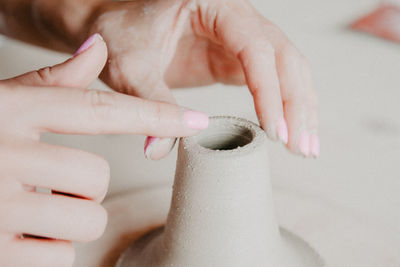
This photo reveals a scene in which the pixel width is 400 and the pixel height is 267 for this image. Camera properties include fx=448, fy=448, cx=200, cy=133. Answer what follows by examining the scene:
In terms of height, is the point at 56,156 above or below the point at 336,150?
above

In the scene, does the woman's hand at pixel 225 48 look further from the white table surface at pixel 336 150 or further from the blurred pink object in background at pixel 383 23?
the blurred pink object in background at pixel 383 23

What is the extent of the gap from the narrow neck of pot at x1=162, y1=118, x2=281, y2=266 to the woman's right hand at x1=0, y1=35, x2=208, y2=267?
8 centimetres

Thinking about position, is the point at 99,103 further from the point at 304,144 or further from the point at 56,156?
the point at 304,144

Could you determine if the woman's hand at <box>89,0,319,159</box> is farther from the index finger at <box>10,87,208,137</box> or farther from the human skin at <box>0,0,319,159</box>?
the index finger at <box>10,87,208,137</box>

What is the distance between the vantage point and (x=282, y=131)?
681mm

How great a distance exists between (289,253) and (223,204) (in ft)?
0.59

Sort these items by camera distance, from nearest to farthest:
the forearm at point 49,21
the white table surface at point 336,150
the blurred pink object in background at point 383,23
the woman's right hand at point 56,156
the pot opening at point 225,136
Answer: the woman's right hand at point 56,156, the pot opening at point 225,136, the white table surface at point 336,150, the forearm at point 49,21, the blurred pink object in background at point 383,23

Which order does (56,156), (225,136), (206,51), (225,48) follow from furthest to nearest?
(206,51)
(225,48)
(225,136)
(56,156)

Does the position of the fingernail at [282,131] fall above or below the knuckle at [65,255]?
above

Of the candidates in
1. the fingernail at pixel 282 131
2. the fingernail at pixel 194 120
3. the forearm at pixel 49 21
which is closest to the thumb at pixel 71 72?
the fingernail at pixel 194 120

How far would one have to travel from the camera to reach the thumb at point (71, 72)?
522 mm

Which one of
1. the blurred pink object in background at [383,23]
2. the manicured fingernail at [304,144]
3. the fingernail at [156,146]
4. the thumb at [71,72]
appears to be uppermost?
the thumb at [71,72]

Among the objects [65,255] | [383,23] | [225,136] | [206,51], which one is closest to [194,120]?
[225,136]

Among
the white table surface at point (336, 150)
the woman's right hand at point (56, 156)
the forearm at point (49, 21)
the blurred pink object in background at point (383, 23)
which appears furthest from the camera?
the blurred pink object in background at point (383, 23)
